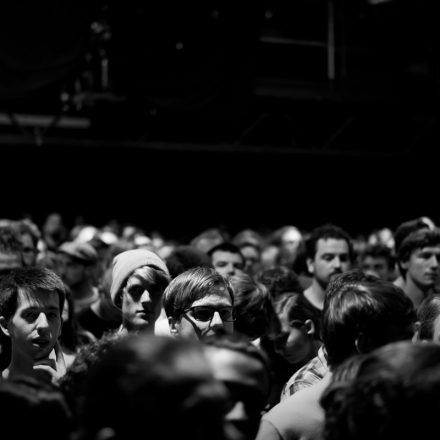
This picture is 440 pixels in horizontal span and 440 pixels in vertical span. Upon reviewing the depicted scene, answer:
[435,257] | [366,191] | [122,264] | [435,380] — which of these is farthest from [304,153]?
[435,380]

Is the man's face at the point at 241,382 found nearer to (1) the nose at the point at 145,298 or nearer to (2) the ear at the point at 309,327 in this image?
(1) the nose at the point at 145,298

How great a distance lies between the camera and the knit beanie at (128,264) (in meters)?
4.27

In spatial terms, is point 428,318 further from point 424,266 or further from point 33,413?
point 424,266

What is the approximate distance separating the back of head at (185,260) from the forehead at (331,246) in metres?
1.14

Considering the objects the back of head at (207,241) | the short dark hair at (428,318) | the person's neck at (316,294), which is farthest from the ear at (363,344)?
the back of head at (207,241)

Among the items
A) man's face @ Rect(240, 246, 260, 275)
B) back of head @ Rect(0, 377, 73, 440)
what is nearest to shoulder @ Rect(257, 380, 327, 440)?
back of head @ Rect(0, 377, 73, 440)

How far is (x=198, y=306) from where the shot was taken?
3.79m

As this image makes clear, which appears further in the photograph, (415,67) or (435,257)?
(415,67)

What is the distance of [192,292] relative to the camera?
12.5 feet

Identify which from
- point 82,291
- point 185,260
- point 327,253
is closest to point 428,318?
point 185,260

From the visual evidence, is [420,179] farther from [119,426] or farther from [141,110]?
[119,426]

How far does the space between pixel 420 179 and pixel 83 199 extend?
6.59 meters

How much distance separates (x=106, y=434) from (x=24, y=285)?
7.11 ft

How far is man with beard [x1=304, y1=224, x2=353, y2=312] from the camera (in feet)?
21.1
